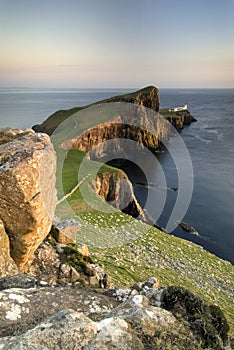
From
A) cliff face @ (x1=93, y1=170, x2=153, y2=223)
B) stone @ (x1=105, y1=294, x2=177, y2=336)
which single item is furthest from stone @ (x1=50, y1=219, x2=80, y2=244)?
cliff face @ (x1=93, y1=170, x2=153, y2=223)

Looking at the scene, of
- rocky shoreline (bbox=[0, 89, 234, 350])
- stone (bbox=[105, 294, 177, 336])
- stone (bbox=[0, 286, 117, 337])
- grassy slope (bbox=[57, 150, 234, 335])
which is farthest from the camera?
grassy slope (bbox=[57, 150, 234, 335])

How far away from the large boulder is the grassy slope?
30.9 feet

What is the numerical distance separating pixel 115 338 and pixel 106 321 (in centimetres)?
47

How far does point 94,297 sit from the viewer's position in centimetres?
809

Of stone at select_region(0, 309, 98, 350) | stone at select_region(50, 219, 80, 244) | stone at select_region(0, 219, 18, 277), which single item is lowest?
stone at select_region(50, 219, 80, 244)

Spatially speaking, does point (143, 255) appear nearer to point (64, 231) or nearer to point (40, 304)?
point (64, 231)

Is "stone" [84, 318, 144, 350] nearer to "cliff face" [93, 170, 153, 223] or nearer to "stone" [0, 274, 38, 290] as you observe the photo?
"stone" [0, 274, 38, 290]

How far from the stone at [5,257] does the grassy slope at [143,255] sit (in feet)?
31.6

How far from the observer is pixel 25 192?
10.2 m

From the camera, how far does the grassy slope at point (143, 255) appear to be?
2264 cm

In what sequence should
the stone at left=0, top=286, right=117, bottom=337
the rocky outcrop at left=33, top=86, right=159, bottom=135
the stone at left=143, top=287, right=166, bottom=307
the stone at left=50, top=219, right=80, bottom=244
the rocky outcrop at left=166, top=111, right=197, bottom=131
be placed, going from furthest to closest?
the rocky outcrop at left=166, top=111, right=197, bottom=131, the rocky outcrop at left=33, top=86, right=159, bottom=135, the stone at left=50, top=219, right=80, bottom=244, the stone at left=143, top=287, right=166, bottom=307, the stone at left=0, top=286, right=117, bottom=337

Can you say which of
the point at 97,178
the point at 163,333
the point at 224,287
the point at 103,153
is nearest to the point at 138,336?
the point at 163,333

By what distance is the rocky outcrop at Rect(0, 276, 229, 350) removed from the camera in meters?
5.20

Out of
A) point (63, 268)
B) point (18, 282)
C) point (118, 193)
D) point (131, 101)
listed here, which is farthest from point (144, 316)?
point (131, 101)
